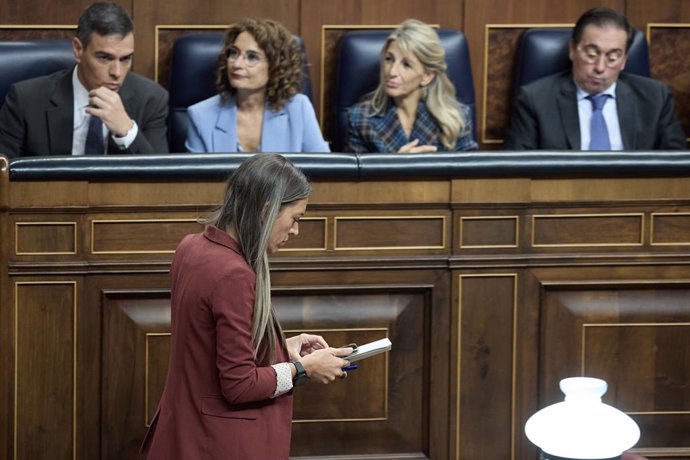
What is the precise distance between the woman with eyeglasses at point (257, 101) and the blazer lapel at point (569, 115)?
2.57ft

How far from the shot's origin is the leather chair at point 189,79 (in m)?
4.36

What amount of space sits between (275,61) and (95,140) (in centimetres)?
66

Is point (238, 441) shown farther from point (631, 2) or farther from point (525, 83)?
point (631, 2)

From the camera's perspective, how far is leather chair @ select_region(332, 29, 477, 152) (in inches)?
176

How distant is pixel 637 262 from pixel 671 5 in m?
1.93

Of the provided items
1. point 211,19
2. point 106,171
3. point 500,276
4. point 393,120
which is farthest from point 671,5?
point 106,171

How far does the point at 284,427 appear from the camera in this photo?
2.44 meters

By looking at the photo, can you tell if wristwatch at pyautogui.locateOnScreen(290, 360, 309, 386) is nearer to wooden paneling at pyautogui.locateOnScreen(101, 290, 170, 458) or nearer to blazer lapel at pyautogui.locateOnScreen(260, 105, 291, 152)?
wooden paneling at pyautogui.locateOnScreen(101, 290, 170, 458)

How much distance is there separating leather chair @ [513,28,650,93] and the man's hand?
1.49 metres

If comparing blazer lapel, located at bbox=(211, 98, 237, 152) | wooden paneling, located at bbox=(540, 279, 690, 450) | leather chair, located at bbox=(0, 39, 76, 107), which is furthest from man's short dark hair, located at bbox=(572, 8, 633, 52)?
leather chair, located at bbox=(0, 39, 76, 107)

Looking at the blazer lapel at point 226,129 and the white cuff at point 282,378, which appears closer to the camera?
the white cuff at point 282,378

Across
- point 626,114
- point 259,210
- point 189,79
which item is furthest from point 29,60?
point 259,210

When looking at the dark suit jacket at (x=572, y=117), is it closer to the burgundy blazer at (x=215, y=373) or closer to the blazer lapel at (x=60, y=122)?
the blazer lapel at (x=60, y=122)

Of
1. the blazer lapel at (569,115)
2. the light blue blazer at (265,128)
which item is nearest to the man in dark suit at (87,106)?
the light blue blazer at (265,128)
